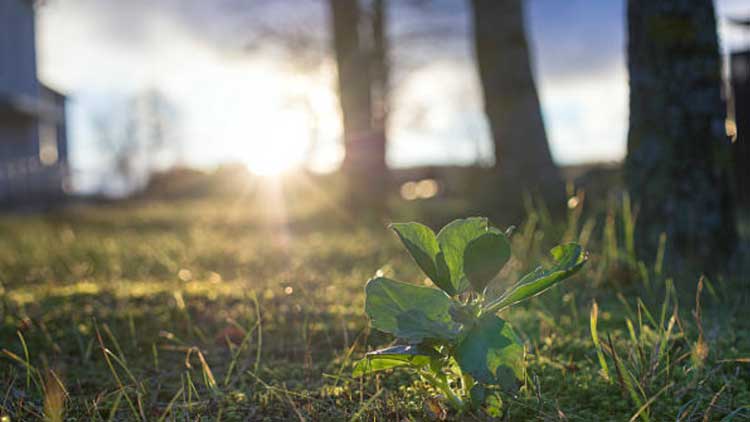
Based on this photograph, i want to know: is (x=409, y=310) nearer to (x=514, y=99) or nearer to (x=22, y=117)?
(x=514, y=99)

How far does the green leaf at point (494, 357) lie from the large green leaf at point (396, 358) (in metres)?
0.07

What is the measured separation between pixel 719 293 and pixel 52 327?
2.53m

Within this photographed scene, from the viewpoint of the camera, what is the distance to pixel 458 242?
1.34 m

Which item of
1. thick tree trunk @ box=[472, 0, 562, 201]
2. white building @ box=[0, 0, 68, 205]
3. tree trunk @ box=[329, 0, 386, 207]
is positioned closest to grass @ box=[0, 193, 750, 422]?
thick tree trunk @ box=[472, 0, 562, 201]

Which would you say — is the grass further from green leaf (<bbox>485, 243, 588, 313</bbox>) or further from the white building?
the white building

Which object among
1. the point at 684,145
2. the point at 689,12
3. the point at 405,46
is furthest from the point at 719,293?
the point at 405,46

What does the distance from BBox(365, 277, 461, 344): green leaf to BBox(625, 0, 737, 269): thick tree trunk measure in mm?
1956

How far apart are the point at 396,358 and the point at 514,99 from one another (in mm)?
4254

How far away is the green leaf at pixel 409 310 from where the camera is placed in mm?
1231

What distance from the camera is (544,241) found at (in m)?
3.78

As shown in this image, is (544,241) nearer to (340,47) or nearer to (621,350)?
(621,350)

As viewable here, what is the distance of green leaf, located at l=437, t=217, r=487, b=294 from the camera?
4.34 feet

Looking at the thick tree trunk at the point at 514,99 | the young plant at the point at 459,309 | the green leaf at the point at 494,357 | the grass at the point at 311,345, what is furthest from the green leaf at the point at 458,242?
the thick tree trunk at the point at 514,99

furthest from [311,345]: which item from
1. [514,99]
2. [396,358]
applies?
[514,99]
